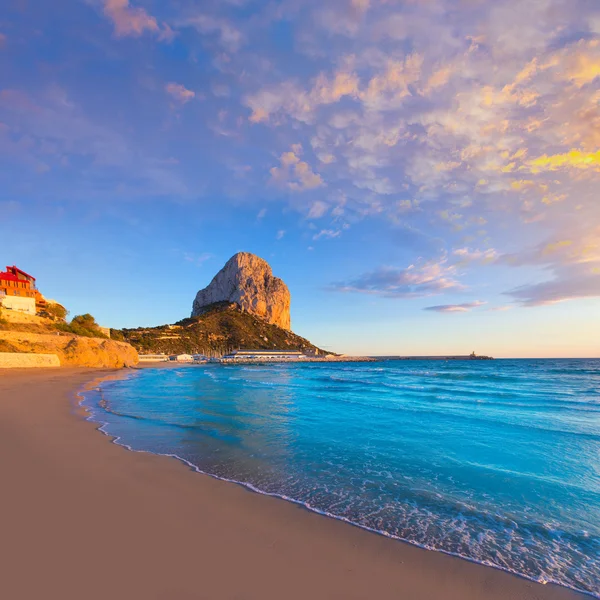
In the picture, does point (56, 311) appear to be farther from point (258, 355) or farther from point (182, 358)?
point (258, 355)

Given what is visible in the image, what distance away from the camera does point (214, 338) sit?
15438 cm

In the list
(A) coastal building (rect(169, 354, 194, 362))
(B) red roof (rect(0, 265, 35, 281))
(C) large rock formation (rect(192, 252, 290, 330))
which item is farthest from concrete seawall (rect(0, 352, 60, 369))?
(C) large rock formation (rect(192, 252, 290, 330))

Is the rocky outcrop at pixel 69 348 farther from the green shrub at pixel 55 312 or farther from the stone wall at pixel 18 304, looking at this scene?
the green shrub at pixel 55 312

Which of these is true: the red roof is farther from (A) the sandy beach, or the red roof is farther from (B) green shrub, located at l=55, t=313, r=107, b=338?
(A) the sandy beach

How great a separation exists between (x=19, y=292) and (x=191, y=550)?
72461 millimetres

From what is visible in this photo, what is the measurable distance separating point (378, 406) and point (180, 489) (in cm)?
1564

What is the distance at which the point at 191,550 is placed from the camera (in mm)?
4070

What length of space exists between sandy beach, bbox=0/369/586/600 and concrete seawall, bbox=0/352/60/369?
33287 millimetres

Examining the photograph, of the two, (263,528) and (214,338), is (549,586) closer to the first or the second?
(263,528)

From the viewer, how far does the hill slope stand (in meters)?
135

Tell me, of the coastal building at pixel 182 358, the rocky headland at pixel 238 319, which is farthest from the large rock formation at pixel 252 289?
the coastal building at pixel 182 358

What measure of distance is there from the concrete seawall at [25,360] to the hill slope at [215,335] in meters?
86.7

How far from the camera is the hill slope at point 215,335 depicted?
134750 millimetres

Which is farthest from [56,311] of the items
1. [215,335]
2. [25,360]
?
[215,335]
